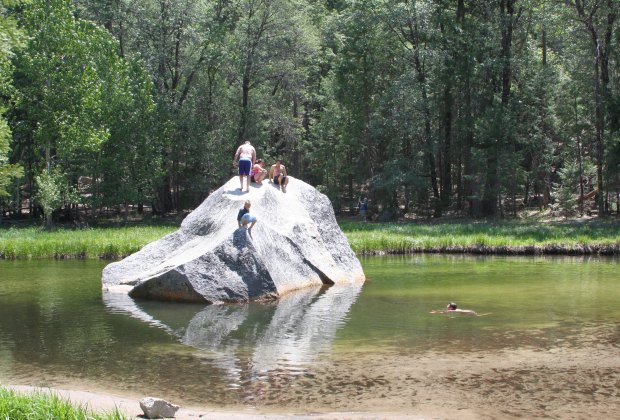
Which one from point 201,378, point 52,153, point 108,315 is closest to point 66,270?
point 108,315

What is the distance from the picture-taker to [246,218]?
58.0ft

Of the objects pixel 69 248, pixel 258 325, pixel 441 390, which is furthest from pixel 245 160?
pixel 69 248

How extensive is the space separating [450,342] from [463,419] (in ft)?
14.0

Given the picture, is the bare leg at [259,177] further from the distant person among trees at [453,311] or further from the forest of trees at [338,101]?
the forest of trees at [338,101]

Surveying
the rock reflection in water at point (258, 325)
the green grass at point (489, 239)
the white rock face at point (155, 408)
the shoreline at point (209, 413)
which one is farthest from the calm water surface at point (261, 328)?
the green grass at point (489, 239)

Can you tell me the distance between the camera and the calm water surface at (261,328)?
10.5m

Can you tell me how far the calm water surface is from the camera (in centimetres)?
1047

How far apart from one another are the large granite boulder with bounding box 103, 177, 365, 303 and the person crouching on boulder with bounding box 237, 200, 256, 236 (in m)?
0.15

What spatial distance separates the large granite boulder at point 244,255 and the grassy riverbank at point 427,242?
7.95 meters

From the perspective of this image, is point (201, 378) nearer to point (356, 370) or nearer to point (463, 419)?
point (356, 370)

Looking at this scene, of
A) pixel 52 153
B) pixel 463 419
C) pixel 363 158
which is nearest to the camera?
pixel 463 419

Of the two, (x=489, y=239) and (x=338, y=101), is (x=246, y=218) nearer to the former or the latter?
(x=489, y=239)

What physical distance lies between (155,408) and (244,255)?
9.56 meters

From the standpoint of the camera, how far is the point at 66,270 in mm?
23469
